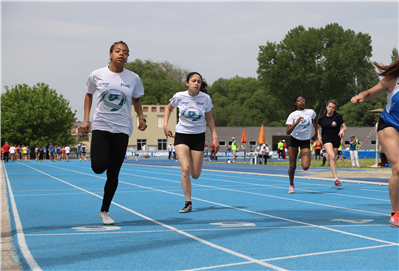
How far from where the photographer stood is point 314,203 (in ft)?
27.5

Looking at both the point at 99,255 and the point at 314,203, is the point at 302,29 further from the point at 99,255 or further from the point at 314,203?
the point at 99,255

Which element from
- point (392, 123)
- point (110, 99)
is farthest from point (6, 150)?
point (392, 123)

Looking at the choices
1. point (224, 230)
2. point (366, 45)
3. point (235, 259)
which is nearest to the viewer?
point (235, 259)

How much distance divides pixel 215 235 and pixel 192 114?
257 centimetres

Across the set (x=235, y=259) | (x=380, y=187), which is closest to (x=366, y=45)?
(x=380, y=187)

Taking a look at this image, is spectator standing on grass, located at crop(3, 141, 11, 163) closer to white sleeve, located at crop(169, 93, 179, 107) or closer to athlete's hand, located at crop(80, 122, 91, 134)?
white sleeve, located at crop(169, 93, 179, 107)

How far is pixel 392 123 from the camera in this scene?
5633 mm

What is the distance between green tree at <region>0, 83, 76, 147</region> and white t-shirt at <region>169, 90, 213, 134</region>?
6397 cm

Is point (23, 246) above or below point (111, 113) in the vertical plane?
below

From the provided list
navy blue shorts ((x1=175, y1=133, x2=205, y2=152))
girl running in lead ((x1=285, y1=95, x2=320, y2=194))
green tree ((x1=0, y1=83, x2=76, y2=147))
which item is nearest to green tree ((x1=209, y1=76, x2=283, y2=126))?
green tree ((x1=0, y1=83, x2=76, y2=147))

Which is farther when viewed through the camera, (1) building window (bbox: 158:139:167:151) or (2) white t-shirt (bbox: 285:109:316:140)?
(1) building window (bbox: 158:139:167:151)

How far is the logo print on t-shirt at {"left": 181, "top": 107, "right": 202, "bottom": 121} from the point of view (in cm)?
731

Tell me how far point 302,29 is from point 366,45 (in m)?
9.39

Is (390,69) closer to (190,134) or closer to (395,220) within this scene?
(395,220)
